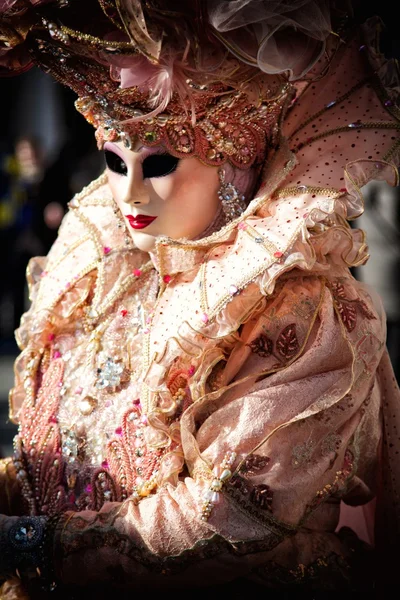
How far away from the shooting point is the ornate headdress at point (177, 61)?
1430mm

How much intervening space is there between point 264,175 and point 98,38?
1.44 ft

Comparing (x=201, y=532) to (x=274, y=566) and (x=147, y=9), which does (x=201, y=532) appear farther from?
(x=147, y=9)

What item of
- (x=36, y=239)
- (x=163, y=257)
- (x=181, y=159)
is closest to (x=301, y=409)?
(x=163, y=257)

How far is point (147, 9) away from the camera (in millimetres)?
1407

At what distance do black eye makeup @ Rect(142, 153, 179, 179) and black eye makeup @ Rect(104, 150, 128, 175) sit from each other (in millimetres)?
59

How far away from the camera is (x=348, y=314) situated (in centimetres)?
162

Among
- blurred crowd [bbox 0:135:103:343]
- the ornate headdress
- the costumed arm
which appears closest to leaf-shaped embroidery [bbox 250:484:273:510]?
the costumed arm

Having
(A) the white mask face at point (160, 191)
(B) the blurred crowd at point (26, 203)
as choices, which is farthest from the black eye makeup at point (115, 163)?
(B) the blurred crowd at point (26, 203)

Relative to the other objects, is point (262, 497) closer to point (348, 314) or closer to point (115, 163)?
point (348, 314)

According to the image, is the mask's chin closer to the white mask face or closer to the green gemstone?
the white mask face

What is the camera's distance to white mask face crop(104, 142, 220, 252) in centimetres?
165

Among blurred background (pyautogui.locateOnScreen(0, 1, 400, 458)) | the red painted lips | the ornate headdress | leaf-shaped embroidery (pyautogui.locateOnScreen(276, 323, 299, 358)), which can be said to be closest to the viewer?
the ornate headdress

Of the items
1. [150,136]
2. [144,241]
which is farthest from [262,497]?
[150,136]

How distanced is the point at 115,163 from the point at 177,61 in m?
0.30
